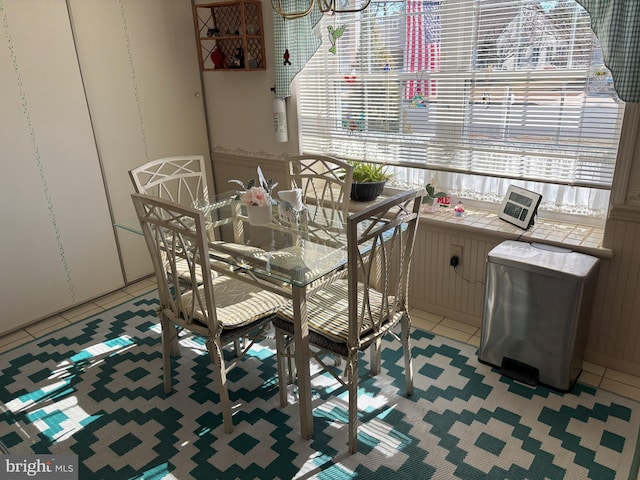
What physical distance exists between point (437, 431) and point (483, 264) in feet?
3.28

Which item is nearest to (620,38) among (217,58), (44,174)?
(217,58)

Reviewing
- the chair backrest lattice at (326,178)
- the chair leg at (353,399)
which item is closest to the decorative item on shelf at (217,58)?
the chair backrest lattice at (326,178)

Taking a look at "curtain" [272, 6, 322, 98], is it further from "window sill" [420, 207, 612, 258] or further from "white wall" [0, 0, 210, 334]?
"window sill" [420, 207, 612, 258]

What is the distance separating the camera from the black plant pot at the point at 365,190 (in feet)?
9.73

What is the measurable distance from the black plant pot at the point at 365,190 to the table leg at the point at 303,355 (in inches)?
49.4

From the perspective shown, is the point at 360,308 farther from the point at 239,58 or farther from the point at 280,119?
the point at 239,58

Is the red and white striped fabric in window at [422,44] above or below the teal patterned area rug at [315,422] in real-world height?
above

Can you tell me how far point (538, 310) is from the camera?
2217 mm

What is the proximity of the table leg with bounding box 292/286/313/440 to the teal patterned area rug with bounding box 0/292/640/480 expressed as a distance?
0.30ft

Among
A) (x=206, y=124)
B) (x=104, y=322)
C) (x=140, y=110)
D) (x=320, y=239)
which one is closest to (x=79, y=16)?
(x=140, y=110)

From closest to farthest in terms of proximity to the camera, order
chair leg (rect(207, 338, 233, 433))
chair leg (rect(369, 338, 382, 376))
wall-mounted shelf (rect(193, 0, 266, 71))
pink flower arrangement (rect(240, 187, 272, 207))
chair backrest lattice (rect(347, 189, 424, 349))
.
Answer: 1. chair backrest lattice (rect(347, 189, 424, 349))
2. chair leg (rect(207, 338, 233, 433))
3. pink flower arrangement (rect(240, 187, 272, 207))
4. chair leg (rect(369, 338, 382, 376))
5. wall-mounted shelf (rect(193, 0, 266, 71))

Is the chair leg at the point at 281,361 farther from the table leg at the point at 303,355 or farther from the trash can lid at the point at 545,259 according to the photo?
the trash can lid at the point at 545,259

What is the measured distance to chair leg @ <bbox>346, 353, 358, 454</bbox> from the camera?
1.90 m

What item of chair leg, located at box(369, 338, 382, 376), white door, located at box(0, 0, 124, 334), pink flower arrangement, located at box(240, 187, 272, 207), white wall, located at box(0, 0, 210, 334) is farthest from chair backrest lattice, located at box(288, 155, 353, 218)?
white door, located at box(0, 0, 124, 334)
